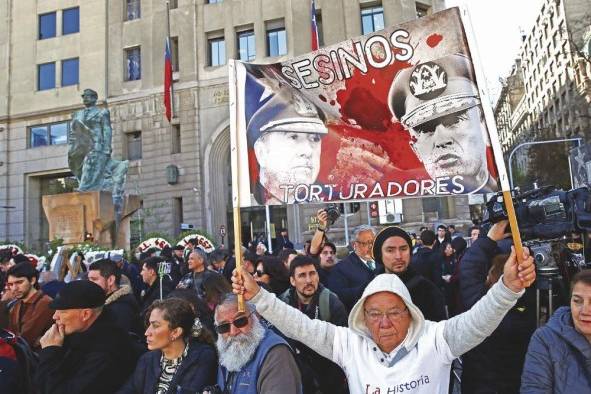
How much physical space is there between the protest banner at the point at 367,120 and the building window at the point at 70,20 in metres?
34.7

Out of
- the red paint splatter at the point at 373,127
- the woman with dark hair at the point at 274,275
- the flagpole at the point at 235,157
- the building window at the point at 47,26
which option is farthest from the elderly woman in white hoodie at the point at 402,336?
the building window at the point at 47,26

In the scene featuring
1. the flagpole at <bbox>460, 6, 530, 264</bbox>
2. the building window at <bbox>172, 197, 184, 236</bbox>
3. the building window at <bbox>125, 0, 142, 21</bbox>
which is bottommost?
the flagpole at <bbox>460, 6, 530, 264</bbox>

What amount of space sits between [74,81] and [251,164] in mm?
33778

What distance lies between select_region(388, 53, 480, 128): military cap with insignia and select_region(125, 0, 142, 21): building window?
106 feet

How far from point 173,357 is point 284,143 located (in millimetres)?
1574

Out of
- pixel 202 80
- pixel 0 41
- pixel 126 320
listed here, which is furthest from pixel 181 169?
pixel 126 320

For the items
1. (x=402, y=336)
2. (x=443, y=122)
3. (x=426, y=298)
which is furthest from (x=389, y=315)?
(x=443, y=122)

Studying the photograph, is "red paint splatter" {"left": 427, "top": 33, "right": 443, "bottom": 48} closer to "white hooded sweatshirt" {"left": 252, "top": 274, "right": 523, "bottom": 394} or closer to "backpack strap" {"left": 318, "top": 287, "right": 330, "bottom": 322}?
"white hooded sweatshirt" {"left": 252, "top": 274, "right": 523, "bottom": 394}

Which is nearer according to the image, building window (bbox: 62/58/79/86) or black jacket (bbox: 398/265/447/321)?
black jacket (bbox: 398/265/447/321)

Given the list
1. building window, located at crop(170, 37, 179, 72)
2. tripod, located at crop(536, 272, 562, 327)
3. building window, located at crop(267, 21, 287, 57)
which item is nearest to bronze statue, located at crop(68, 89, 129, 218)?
tripod, located at crop(536, 272, 562, 327)

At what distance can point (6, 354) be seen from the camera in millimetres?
3369

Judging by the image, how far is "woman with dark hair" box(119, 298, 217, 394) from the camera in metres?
3.18

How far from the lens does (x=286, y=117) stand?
3.69 metres

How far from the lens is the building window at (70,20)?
3400 centimetres
